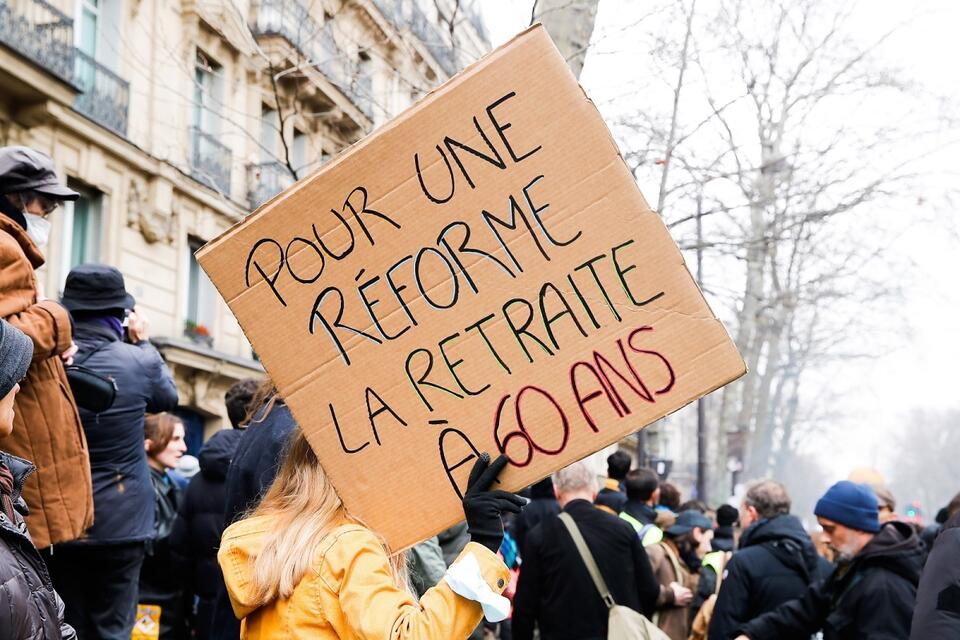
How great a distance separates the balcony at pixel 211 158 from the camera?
56.4 ft

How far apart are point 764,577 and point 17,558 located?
394 centimetres

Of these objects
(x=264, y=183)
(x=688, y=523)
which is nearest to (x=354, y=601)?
(x=688, y=523)

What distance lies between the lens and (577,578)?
4.96m

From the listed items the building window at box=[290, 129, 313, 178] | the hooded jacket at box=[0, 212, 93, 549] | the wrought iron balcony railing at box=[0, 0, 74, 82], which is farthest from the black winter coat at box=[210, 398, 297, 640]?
the building window at box=[290, 129, 313, 178]

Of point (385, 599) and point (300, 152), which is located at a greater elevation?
point (300, 152)

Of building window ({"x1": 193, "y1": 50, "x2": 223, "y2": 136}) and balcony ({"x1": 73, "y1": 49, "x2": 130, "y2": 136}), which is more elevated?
building window ({"x1": 193, "y1": 50, "x2": 223, "y2": 136})

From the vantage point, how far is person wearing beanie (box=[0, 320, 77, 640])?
6.11 ft

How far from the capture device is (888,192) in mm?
12500

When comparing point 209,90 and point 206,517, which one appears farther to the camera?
point 209,90

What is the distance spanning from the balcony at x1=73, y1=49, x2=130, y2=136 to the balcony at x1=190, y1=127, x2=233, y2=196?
57.7 inches

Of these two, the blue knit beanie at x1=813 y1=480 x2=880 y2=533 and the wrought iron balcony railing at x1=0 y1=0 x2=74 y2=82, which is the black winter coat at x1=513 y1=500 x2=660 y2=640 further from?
the wrought iron balcony railing at x1=0 y1=0 x2=74 y2=82

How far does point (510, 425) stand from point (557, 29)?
5.19 metres

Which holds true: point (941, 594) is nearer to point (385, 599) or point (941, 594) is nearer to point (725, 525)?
point (385, 599)

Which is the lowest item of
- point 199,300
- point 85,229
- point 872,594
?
point 872,594
